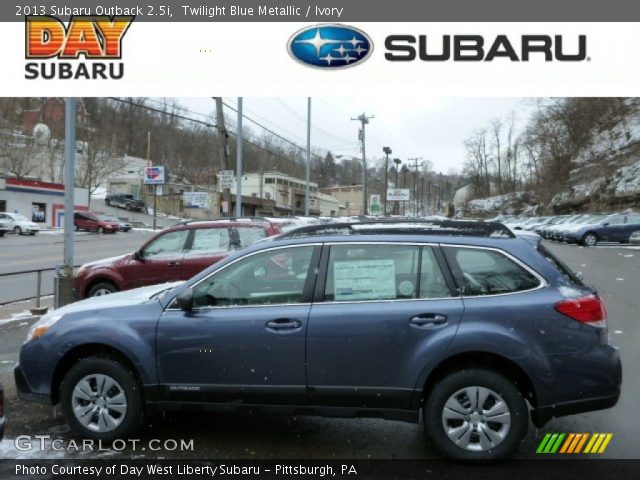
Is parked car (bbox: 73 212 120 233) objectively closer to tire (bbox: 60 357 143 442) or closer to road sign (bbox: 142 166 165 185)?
road sign (bbox: 142 166 165 185)

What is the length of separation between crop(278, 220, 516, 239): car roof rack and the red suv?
4445mm

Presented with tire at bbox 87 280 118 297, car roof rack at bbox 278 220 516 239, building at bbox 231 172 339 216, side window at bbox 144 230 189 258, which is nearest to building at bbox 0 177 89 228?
building at bbox 231 172 339 216

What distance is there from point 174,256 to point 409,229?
5630 millimetres

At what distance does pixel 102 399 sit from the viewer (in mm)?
4164

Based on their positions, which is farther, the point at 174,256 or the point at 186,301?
the point at 174,256

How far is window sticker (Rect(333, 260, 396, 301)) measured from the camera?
13.0 ft

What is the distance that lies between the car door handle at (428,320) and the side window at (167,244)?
610cm

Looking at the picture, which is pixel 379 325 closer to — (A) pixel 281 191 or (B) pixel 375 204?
(B) pixel 375 204

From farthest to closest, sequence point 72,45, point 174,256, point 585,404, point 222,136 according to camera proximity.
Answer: point 222,136, point 72,45, point 174,256, point 585,404

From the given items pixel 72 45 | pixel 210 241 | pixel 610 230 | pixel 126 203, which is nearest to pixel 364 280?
pixel 210 241

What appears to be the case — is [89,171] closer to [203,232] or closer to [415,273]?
[203,232]

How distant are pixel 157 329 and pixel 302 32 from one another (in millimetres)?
7303

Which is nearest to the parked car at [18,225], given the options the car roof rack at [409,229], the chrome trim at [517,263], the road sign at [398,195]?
the road sign at [398,195]

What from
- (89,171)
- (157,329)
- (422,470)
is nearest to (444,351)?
(422,470)
